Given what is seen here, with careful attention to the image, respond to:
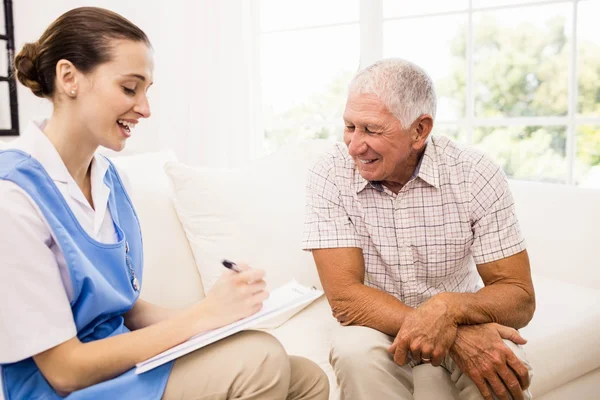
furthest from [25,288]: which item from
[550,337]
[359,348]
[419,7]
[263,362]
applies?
[419,7]

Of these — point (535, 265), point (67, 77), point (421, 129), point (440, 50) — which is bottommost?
point (535, 265)

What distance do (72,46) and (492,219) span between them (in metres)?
1.05

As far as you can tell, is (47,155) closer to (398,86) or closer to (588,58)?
(398,86)

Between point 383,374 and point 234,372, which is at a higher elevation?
point 234,372

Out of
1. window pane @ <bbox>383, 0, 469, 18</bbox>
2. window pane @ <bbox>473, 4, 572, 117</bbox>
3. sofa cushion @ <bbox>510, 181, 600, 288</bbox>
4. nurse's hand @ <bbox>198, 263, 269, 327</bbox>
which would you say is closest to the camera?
nurse's hand @ <bbox>198, 263, 269, 327</bbox>

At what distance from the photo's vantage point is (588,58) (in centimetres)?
272

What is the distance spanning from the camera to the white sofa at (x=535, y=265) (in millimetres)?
1691

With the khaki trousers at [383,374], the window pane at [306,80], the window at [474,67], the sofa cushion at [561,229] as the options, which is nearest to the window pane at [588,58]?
the window at [474,67]

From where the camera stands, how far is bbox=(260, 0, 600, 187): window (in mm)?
2777

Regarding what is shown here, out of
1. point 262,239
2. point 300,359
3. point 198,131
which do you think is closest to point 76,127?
point 300,359

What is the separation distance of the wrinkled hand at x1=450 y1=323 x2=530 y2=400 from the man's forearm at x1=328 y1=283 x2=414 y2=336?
147mm

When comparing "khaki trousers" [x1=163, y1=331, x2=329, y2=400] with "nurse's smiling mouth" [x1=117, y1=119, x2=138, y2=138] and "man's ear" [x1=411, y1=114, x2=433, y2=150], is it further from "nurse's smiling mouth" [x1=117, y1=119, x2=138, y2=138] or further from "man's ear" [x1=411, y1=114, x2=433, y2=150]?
"man's ear" [x1=411, y1=114, x2=433, y2=150]

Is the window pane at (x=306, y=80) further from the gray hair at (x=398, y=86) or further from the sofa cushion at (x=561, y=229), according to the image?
the gray hair at (x=398, y=86)

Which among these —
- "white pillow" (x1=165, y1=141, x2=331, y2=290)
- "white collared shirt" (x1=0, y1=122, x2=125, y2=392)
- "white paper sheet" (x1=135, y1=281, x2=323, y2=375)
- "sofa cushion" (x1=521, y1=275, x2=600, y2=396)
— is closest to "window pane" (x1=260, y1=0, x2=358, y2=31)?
"white pillow" (x1=165, y1=141, x2=331, y2=290)
